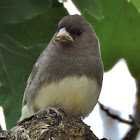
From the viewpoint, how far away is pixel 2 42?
6.19 ft

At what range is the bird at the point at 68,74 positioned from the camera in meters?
2.19

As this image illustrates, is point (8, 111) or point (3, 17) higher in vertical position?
point (3, 17)

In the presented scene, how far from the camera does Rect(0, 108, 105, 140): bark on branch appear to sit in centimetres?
157

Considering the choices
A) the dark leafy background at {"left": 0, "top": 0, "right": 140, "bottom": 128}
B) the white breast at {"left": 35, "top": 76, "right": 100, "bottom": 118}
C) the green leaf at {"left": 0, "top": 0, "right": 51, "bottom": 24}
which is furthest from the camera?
the white breast at {"left": 35, "top": 76, "right": 100, "bottom": 118}

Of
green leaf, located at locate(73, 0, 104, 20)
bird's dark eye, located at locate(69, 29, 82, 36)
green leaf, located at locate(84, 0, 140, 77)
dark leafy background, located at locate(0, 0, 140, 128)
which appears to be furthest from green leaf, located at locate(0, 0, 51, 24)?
bird's dark eye, located at locate(69, 29, 82, 36)

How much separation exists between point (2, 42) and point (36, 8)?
280 millimetres

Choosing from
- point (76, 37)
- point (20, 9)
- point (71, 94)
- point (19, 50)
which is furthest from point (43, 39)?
point (76, 37)

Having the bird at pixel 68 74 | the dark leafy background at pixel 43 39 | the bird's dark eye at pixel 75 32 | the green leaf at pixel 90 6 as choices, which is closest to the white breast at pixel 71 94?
the bird at pixel 68 74

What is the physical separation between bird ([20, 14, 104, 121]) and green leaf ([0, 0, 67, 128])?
16 centimetres

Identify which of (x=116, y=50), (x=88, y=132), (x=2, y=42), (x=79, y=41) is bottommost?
(x=88, y=132)

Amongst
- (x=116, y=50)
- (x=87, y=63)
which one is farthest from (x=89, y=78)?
(x=116, y=50)

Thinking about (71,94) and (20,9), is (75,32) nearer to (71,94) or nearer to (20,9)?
(71,94)

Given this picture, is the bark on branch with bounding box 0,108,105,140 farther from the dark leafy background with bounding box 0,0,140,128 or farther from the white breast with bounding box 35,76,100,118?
the white breast with bounding box 35,76,100,118

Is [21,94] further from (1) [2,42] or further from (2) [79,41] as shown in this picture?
(2) [79,41]
